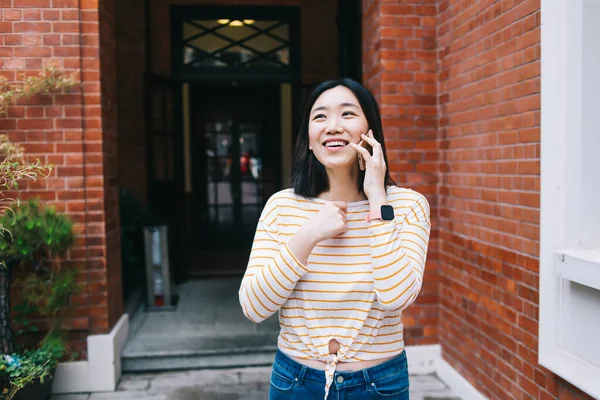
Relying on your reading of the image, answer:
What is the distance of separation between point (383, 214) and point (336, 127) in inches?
11.0

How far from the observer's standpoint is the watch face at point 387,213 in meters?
1.53

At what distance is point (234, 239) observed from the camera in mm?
10734

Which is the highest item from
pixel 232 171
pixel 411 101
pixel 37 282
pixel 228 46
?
pixel 228 46

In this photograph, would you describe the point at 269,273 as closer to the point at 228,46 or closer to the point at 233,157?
the point at 228,46

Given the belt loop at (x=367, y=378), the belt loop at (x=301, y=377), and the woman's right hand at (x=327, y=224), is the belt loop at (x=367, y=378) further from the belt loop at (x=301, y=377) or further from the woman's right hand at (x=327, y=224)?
the woman's right hand at (x=327, y=224)

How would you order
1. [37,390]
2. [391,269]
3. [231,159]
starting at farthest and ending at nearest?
[231,159], [37,390], [391,269]

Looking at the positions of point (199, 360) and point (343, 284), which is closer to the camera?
point (343, 284)

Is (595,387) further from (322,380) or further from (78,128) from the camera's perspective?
(78,128)

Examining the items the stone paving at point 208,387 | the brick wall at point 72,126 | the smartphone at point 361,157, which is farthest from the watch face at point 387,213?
the brick wall at point 72,126

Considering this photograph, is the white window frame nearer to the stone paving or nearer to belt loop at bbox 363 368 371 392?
belt loop at bbox 363 368 371 392

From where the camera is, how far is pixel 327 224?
1507 millimetres

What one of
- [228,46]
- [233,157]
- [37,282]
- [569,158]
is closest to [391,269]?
[569,158]

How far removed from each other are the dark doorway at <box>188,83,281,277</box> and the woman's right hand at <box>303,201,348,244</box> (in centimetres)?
905

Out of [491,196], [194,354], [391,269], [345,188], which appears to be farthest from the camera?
[194,354]
